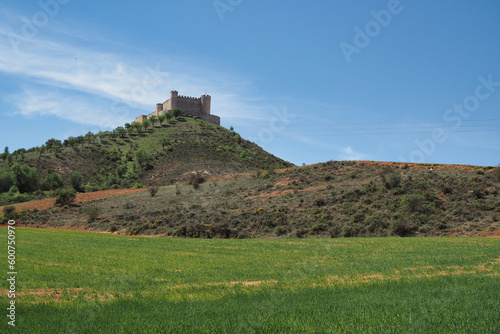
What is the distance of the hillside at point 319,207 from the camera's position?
38125 mm

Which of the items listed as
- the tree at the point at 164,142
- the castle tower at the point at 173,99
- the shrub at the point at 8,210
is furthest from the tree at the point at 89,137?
the shrub at the point at 8,210

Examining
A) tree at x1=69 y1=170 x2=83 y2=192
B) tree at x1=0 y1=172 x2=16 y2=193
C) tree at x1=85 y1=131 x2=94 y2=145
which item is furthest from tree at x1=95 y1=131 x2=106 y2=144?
tree at x1=0 y1=172 x2=16 y2=193

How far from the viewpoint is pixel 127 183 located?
271ft

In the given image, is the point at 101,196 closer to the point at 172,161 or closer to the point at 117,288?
the point at 172,161

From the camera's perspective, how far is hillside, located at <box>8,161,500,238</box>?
38.1m

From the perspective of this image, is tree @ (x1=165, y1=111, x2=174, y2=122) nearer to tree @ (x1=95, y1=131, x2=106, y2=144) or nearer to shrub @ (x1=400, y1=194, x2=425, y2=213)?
tree @ (x1=95, y1=131, x2=106, y2=144)

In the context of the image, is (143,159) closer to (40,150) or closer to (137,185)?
(137,185)

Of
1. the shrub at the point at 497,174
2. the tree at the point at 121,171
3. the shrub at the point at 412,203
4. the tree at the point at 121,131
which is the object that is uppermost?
the tree at the point at 121,131

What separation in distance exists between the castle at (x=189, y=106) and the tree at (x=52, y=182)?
61.9 metres

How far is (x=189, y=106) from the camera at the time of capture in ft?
446

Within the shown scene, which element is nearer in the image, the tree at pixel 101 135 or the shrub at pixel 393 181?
the shrub at pixel 393 181

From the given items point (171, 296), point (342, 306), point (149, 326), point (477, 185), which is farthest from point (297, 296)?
point (477, 185)

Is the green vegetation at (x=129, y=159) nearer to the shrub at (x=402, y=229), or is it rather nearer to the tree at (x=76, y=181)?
the tree at (x=76, y=181)

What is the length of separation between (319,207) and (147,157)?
59.4m
